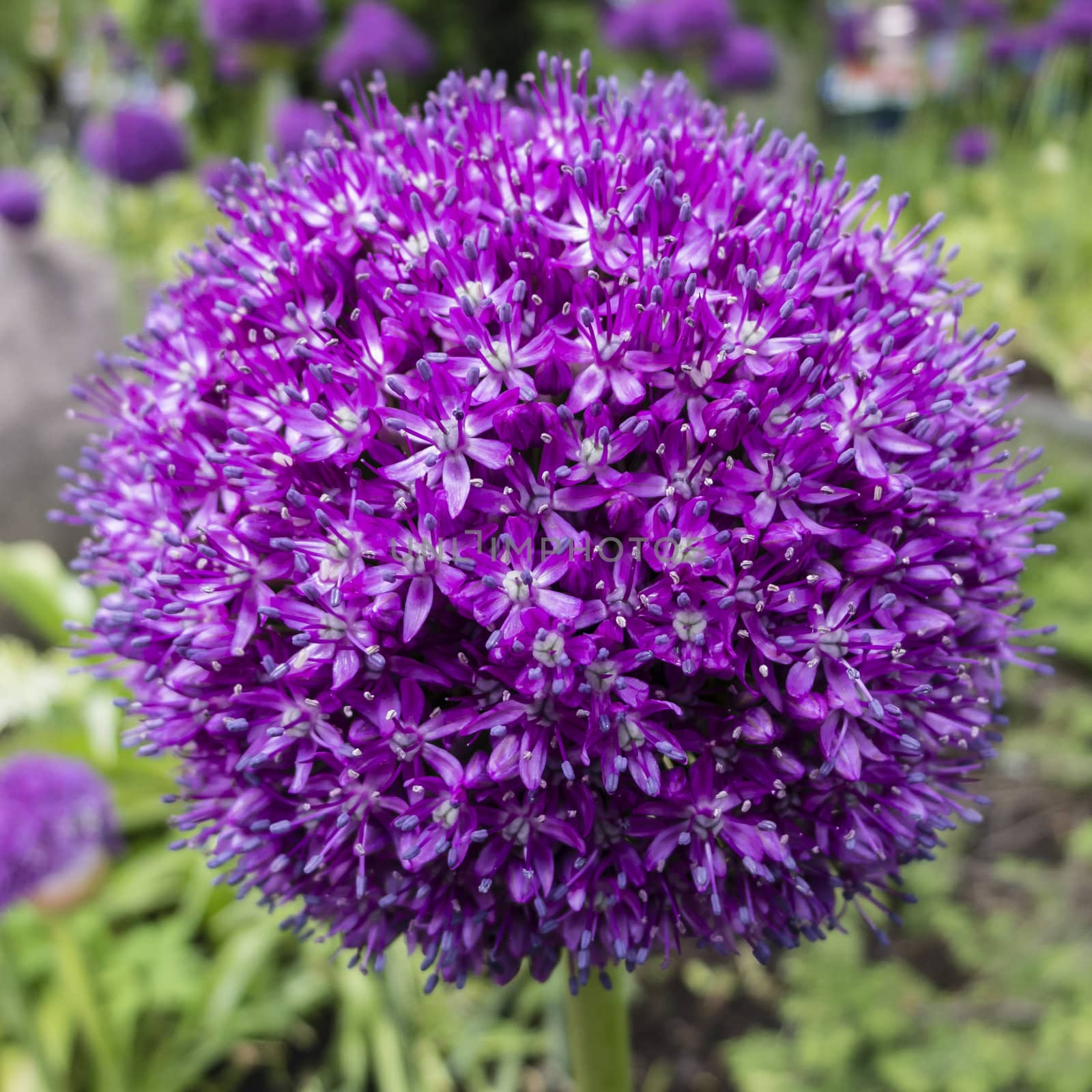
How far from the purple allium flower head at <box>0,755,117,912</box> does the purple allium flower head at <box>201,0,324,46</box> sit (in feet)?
7.87

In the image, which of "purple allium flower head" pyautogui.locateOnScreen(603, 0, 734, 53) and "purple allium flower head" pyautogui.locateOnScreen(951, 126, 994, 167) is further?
"purple allium flower head" pyautogui.locateOnScreen(951, 126, 994, 167)

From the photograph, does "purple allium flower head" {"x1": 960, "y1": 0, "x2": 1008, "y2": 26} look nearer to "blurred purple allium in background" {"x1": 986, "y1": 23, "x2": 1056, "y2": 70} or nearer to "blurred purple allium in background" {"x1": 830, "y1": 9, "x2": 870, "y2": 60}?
"blurred purple allium in background" {"x1": 986, "y1": 23, "x2": 1056, "y2": 70}

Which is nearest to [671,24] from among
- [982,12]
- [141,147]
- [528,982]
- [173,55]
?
[982,12]

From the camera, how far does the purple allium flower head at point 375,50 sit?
4.24 m

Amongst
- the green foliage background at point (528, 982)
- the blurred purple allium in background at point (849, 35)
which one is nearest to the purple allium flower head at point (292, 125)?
the green foliage background at point (528, 982)

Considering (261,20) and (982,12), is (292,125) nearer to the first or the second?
(261,20)

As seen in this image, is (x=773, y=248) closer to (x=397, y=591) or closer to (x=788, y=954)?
(x=397, y=591)

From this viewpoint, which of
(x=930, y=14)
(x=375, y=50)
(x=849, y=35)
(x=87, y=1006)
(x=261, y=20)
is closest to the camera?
(x=87, y=1006)

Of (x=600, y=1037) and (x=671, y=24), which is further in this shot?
(x=671, y=24)

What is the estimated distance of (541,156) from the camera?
1093 mm

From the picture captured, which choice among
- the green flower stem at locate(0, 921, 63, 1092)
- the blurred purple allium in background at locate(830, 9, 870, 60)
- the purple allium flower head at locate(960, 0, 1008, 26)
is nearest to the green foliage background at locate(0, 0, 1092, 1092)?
the green flower stem at locate(0, 921, 63, 1092)

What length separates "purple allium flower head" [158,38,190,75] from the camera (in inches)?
213

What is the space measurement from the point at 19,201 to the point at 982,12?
4.48 meters

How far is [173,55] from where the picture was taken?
17.7 feet
